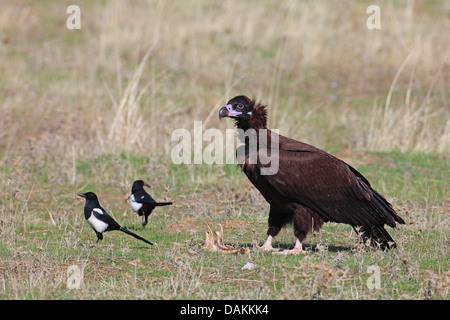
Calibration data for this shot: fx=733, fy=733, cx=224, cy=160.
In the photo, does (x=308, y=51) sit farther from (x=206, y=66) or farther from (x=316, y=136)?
(x=316, y=136)

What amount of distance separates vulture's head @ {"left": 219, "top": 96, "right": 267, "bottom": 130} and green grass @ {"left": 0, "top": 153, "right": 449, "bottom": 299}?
1.31 meters

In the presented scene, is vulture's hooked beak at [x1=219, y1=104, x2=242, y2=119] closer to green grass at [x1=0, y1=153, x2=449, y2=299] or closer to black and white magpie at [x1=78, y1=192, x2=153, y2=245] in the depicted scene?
green grass at [x1=0, y1=153, x2=449, y2=299]

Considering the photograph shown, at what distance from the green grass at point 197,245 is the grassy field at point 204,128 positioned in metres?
0.03

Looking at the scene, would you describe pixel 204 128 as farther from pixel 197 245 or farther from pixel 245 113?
→ pixel 197 245

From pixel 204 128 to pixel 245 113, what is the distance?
21.3 ft

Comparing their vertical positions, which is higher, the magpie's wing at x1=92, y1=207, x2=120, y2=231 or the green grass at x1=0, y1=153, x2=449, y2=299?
the magpie's wing at x1=92, y1=207, x2=120, y2=231

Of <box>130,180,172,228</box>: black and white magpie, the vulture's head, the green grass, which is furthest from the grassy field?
the vulture's head

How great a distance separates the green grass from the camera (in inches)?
250

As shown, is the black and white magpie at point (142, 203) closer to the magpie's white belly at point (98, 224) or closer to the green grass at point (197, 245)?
the green grass at point (197, 245)

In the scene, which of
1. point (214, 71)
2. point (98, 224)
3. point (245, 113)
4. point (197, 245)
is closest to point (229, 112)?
point (245, 113)

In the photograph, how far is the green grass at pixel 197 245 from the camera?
6.35m

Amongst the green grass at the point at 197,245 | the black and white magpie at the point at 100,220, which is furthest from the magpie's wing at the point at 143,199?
the black and white magpie at the point at 100,220

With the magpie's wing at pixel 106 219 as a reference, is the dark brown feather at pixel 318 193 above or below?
above

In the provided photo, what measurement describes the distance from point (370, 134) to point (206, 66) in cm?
606
